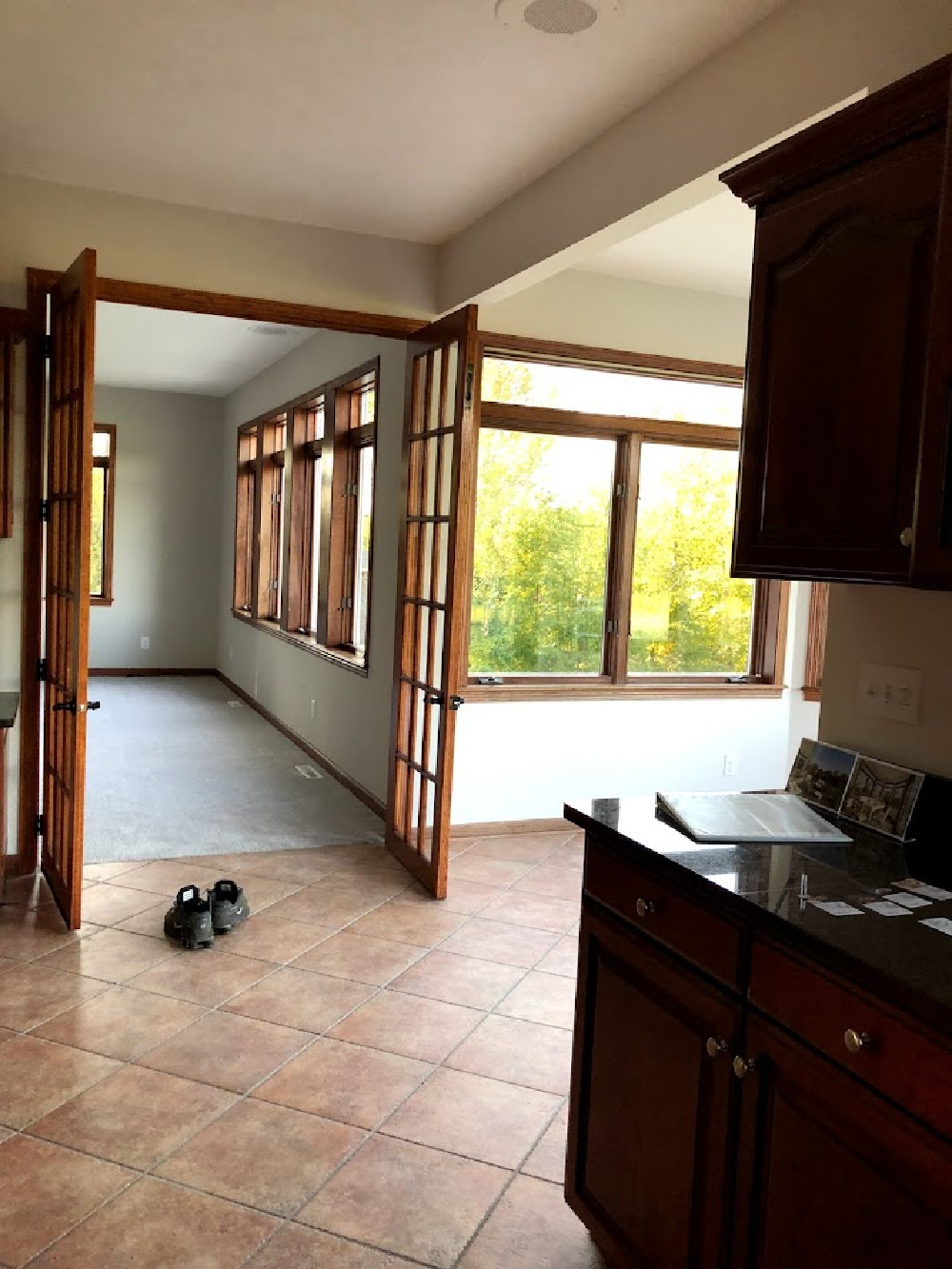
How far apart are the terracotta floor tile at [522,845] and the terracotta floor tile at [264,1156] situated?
225 cm

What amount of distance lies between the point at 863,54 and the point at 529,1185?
2.54 metres

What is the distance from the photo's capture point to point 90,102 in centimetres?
317

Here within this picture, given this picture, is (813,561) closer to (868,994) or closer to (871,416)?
(871,416)

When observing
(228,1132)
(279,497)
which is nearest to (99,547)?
(279,497)

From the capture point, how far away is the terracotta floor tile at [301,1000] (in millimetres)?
3088

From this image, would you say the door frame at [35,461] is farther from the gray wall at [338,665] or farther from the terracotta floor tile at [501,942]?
the terracotta floor tile at [501,942]

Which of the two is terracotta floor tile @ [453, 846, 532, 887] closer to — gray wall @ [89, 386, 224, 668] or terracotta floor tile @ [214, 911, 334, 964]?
terracotta floor tile @ [214, 911, 334, 964]

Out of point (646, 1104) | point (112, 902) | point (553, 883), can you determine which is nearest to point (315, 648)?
point (553, 883)

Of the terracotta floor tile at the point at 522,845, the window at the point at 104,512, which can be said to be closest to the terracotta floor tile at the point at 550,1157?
the terracotta floor tile at the point at 522,845

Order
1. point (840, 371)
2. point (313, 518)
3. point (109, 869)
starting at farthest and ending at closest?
point (313, 518) < point (109, 869) < point (840, 371)

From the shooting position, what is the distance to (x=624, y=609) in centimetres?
532

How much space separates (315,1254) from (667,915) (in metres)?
1.02

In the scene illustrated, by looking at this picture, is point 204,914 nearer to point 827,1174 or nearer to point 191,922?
point 191,922

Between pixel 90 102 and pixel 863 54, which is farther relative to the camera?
pixel 90 102
